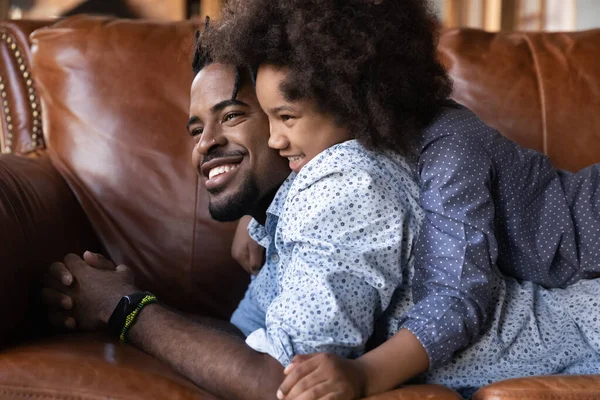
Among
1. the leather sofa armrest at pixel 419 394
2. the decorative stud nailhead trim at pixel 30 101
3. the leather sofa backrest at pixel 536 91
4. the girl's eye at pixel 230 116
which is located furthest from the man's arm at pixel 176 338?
the leather sofa backrest at pixel 536 91

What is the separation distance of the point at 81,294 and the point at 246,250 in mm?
425

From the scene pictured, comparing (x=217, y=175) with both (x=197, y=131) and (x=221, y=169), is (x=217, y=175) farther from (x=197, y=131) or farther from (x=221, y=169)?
(x=197, y=131)

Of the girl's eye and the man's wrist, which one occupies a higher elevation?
the girl's eye

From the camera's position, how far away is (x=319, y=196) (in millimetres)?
1283

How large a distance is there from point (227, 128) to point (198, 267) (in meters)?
0.45

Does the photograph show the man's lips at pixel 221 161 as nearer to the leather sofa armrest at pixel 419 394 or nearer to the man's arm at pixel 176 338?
the man's arm at pixel 176 338

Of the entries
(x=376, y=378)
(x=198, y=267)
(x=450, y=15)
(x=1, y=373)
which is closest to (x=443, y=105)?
(x=376, y=378)

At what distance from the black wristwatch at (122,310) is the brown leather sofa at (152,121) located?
334 mm

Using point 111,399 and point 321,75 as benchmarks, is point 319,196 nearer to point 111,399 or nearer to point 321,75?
point 321,75

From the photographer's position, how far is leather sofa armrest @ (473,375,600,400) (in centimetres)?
119

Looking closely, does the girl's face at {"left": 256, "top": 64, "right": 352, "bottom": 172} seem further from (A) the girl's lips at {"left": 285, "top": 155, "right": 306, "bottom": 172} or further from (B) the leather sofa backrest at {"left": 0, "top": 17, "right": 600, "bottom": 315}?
(B) the leather sofa backrest at {"left": 0, "top": 17, "right": 600, "bottom": 315}

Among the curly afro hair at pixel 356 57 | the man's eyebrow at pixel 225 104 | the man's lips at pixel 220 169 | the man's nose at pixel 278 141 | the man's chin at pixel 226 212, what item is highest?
the curly afro hair at pixel 356 57

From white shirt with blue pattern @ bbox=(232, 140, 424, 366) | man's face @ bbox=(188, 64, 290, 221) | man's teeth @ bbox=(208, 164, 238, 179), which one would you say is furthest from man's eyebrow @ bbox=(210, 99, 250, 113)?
white shirt with blue pattern @ bbox=(232, 140, 424, 366)

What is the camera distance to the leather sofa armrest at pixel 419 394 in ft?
3.91
